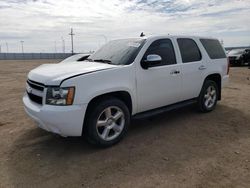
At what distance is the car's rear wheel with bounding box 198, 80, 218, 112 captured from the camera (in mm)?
6137

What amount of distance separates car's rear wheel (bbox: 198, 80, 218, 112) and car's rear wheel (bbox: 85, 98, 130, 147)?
94.6 inches

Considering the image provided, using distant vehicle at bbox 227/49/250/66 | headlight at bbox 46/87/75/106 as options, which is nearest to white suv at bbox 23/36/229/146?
headlight at bbox 46/87/75/106

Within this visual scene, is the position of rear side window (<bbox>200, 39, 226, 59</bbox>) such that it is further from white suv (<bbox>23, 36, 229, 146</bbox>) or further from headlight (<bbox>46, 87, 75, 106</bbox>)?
headlight (<bbox>46, 87, 75, 106</bbox>)

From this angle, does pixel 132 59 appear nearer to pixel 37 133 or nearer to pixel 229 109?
pixel 37 133

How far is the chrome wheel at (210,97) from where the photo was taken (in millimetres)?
6290

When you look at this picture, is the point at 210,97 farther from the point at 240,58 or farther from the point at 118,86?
the point at 240,58

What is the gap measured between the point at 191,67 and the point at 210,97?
3.99 feet

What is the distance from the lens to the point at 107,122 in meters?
4.29

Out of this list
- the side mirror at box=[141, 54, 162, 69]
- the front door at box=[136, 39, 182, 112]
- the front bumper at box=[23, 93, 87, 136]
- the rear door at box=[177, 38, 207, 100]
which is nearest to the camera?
the front bumper at box=[23, 93, 87, 136]

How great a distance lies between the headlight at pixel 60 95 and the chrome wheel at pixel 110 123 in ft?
1.98

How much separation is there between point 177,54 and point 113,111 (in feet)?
6.39

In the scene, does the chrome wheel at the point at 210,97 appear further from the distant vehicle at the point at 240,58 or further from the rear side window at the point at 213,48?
the distant vehicle at the point at 240,58

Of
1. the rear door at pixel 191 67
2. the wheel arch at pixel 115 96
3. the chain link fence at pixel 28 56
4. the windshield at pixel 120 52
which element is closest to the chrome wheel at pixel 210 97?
the rear door at pixel 191 67

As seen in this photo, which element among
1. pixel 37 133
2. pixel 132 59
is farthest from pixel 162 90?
pixel 37 133
